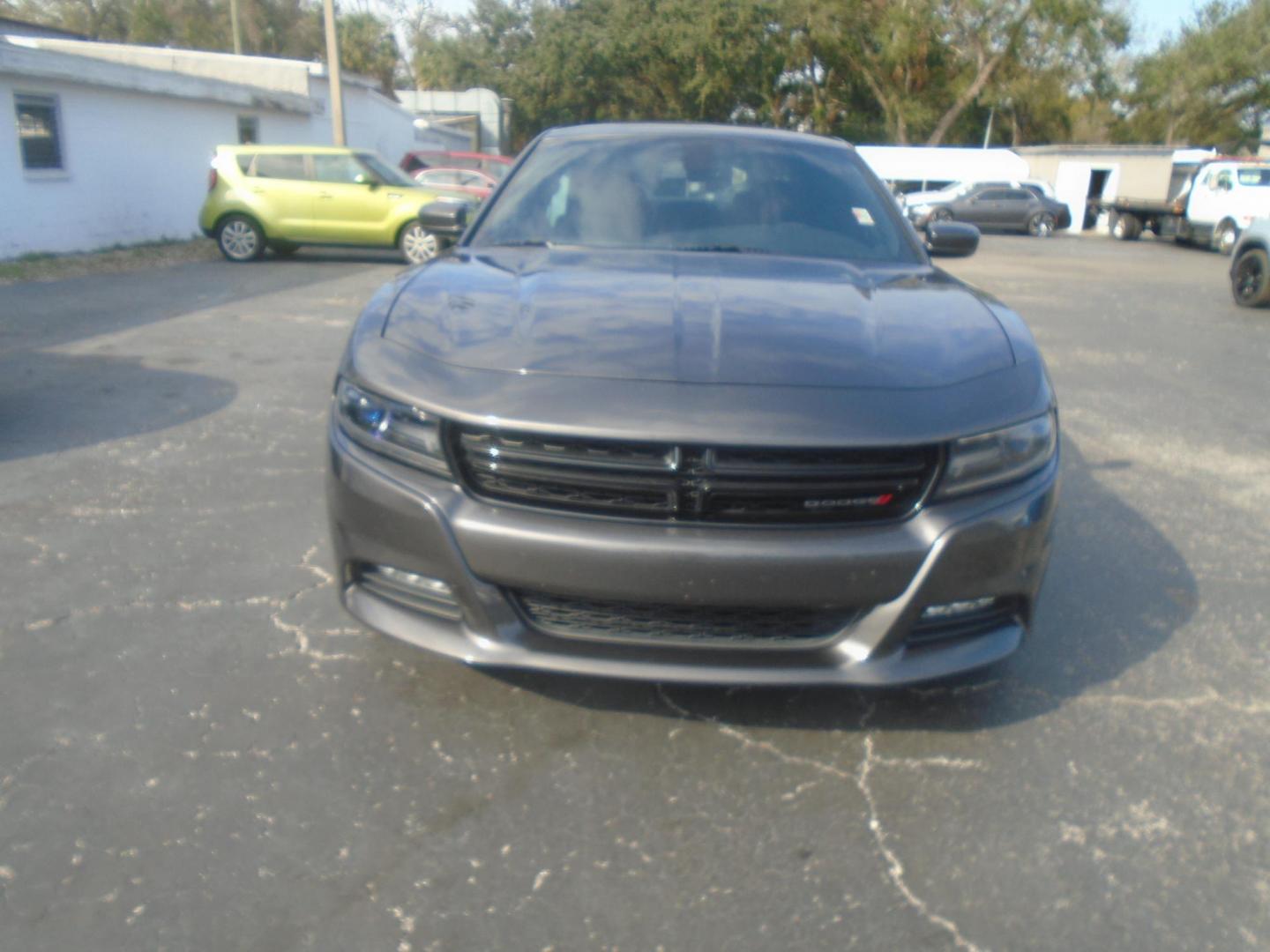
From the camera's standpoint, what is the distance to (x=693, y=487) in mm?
2281

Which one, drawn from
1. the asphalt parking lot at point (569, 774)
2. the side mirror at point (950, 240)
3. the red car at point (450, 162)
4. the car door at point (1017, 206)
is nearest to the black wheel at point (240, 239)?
the red car at point (450, 162)

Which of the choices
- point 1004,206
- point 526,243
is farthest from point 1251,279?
point 1004,206

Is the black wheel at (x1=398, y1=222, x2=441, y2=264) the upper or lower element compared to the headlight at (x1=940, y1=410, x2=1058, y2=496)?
lower

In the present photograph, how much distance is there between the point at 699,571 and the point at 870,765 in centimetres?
76

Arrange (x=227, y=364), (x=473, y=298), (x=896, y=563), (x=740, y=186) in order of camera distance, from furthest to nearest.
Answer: (x=227, y=364) → (x=740, y=186) → (x=473, y=298) → (x=896, y=563)

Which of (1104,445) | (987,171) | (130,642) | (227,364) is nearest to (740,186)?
(130,642)

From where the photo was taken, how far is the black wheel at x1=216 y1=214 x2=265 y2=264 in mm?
13727

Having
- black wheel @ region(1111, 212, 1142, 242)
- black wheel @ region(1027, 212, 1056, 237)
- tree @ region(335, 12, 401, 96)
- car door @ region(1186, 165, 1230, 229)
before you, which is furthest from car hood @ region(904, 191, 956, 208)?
tree @ region(335, 12, 401, 96)

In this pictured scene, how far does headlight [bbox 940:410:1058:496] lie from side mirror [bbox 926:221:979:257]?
1.80m

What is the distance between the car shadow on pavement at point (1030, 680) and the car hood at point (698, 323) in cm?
86

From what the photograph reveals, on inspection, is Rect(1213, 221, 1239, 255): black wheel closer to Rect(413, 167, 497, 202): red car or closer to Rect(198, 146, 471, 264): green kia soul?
Rect(413, 167, 497, 202): red car

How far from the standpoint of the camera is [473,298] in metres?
2.84

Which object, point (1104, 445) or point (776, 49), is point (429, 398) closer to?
point (1104, 445)

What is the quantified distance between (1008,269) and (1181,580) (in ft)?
50.7
